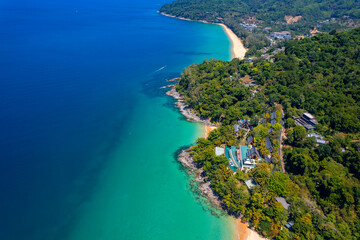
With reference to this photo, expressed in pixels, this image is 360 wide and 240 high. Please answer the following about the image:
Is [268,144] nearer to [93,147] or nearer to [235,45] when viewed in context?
[93,147]

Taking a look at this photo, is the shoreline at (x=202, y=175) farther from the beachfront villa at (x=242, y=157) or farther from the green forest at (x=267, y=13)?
the green forest at (x=267, y=13)

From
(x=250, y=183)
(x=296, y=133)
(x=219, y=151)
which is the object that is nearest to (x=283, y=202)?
(x=250, y=183)

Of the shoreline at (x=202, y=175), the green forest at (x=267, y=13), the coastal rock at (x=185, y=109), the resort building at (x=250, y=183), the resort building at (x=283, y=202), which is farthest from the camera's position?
the green forest at (x=267, y=13)

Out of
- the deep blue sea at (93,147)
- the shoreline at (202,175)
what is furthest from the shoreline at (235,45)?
the shoreline at (202,175)

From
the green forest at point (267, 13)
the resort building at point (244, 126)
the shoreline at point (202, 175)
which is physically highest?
the green forest at point (267, 13)

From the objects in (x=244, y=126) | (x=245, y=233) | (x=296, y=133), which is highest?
(x=296, y=133)

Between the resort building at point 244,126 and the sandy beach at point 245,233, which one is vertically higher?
the resort building at point 244,126
